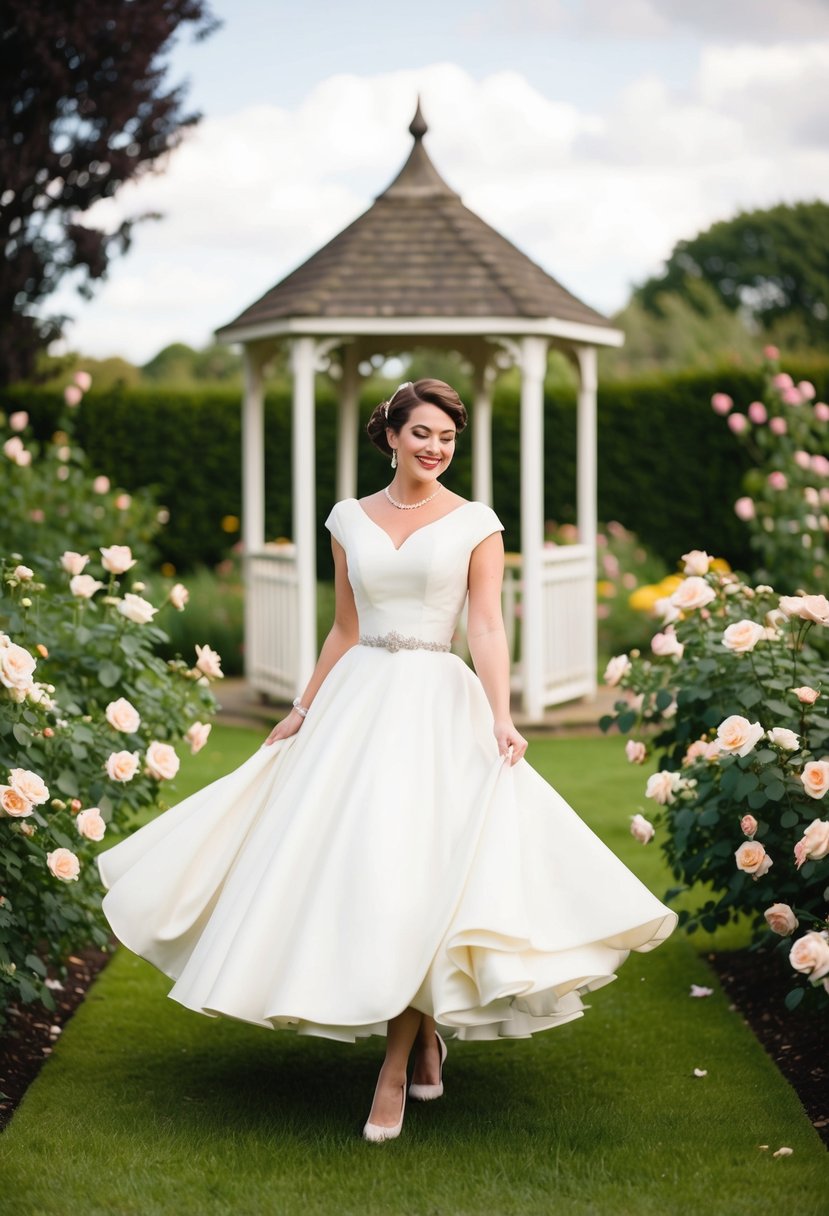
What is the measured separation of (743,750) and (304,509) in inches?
246

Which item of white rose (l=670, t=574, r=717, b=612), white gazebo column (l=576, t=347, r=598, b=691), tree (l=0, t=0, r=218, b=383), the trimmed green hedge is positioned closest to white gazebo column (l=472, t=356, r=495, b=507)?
white gazebo column (l=576, t=347, r=598, b=691)

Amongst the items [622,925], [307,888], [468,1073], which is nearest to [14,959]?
[307,888]

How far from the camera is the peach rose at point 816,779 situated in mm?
3373

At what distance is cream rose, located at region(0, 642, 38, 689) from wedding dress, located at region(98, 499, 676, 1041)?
54 centimetres

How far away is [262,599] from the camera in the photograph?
33.8ft

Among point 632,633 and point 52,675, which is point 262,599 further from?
point 52,675

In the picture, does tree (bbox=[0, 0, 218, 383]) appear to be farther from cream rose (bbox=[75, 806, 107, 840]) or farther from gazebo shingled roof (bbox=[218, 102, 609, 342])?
cream rose (bbox=[75, 806, 107, 840])

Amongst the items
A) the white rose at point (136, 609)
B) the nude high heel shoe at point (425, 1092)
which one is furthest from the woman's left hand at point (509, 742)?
the white rose at point (136, 609)

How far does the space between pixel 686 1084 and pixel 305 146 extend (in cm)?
2089

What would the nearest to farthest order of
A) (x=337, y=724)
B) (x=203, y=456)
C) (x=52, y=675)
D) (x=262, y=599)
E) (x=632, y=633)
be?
(x=337, y=724) → (x=52, y=675) → (x=262, y=599) → (x=632, y=633) → (x=203, y=456)

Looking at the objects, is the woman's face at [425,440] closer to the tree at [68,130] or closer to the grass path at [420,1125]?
the grass path at [420,1125]

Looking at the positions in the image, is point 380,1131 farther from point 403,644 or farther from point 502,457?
A: point 502,457

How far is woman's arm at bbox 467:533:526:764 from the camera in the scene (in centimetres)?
361

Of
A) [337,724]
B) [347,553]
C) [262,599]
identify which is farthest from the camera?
[262,599]
